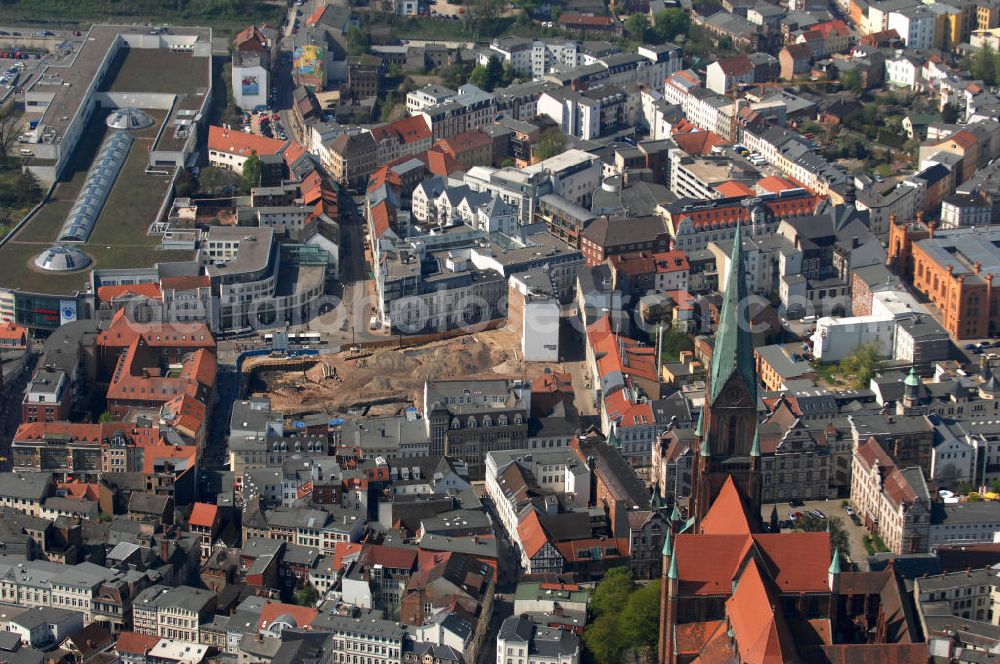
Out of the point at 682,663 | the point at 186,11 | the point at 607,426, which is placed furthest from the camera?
→ the point at 186,11

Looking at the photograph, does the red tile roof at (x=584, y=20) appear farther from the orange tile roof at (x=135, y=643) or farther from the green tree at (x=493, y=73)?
the orange tile roof at (x=135, y=643)

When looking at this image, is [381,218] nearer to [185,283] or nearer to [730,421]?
[185,283]

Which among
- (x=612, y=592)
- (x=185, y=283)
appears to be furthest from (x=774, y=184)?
(x=612, y=592)

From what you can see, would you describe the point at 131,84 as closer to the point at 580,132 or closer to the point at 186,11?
the point at 186,11

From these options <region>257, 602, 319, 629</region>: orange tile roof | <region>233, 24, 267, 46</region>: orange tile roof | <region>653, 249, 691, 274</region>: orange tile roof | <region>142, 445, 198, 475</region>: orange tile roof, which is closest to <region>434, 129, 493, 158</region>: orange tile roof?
<region>653, 249, 691, 274</region>: orange tile roof

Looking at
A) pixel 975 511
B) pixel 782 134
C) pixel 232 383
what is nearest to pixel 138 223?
pixel 232 383

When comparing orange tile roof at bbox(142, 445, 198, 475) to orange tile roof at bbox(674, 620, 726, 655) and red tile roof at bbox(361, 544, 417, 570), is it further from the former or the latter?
orange tile roof at bbox(674, 620, 726, 655)
